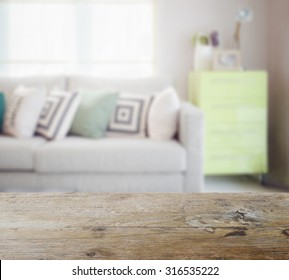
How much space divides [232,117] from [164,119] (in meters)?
0.76

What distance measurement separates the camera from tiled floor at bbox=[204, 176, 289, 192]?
10.4ft

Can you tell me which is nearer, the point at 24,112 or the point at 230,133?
the point at 24,112

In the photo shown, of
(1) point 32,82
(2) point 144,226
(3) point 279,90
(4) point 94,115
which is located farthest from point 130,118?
(2) point 144,226

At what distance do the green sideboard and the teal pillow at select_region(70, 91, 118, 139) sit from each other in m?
0.80

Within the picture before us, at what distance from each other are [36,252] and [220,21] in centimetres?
336

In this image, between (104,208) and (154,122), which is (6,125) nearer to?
(154,122)

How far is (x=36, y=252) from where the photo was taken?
716mm

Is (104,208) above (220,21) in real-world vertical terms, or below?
below

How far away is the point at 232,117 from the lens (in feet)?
10.6

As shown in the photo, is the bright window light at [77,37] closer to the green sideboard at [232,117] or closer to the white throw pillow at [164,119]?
the green sideboard at [232,117]

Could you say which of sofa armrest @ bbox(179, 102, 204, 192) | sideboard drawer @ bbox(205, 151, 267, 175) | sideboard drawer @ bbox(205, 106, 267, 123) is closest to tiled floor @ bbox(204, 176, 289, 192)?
sideboard drawer @ bbox(205, 151, 267, 175)

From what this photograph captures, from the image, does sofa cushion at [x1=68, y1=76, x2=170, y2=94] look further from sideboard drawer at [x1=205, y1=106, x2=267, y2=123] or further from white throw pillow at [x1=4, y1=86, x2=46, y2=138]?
sideboard drawer at [x1=205, y1=106, x2=267, y2=123]

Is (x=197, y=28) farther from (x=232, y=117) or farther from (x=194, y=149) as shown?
(x=194, y=149)
